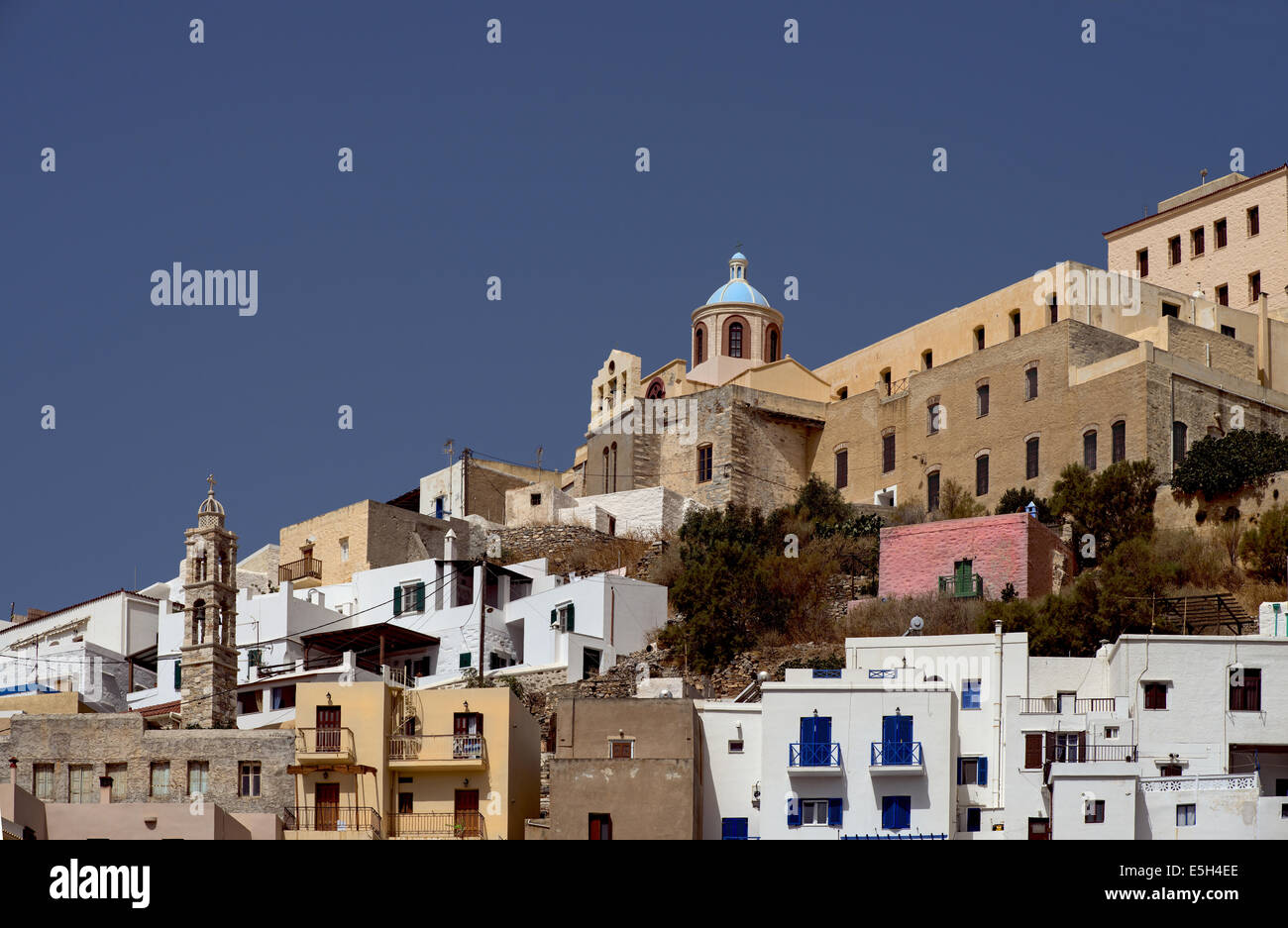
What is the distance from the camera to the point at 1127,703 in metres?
43.2

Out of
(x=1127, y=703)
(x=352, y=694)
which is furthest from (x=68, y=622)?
(x=1127, y=703)

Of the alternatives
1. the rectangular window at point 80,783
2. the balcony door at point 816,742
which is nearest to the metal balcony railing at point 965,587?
the balcony door at point 816,742

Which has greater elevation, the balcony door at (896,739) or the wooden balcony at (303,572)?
the wooden balcony at (303,572)

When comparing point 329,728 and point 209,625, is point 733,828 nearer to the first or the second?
point 329,728

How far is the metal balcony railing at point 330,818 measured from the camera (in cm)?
4188

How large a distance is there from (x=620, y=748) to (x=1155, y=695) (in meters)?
10.3

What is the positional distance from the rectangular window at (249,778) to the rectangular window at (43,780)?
3.65 metres

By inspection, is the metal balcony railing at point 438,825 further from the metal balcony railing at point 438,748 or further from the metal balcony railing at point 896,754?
the metal balcony railing at point 896,754

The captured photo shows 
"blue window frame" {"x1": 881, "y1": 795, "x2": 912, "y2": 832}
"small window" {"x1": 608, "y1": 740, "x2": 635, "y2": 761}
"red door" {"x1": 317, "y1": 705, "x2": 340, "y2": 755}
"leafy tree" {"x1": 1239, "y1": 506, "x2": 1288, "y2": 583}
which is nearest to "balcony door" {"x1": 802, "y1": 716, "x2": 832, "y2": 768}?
"blue window frame" {"x1": 881, "y1": 795, "x2": 912, "y2": 832}

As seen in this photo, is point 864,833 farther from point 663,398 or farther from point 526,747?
point 663,398

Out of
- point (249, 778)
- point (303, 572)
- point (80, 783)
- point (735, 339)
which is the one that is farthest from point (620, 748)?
point (735, 339)

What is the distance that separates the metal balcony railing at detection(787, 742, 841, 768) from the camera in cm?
4200

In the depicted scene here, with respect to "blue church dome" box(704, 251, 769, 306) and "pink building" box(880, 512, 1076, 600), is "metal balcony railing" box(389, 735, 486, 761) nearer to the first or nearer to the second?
"pink building" box(880, 512, 1076, 600)
